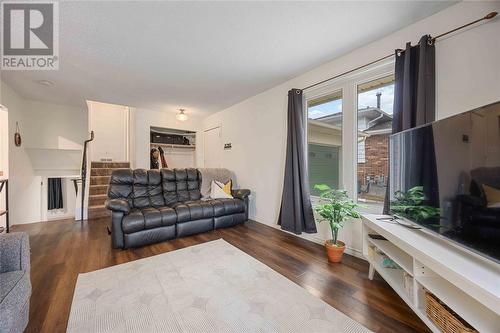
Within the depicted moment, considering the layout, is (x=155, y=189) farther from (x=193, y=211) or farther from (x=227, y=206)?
(x=227, y=206)

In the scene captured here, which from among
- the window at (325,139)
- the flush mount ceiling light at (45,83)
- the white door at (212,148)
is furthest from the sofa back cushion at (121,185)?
the window at (325,139)

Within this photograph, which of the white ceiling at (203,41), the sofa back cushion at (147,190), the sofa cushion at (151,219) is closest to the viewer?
the white ceiling at (203,41)

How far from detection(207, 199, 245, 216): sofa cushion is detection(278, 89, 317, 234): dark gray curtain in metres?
0.84

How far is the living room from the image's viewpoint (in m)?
1.22

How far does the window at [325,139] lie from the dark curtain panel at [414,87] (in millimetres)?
700

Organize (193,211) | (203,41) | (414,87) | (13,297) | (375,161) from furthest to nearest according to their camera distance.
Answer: (193,211) < (375,161) < (203,41) < (414,87) < (13,297)

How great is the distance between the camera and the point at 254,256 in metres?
2.31

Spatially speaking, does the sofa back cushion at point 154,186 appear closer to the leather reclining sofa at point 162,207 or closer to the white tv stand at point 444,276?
the leather reclining sofa at point 162,207

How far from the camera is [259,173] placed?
368 cm

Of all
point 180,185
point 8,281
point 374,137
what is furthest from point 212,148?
point 8,281

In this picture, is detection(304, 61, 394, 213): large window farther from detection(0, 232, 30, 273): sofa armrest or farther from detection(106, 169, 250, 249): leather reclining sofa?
detection(0, 232, 30, 273): sofa armrest

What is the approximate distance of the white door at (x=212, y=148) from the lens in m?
4.86

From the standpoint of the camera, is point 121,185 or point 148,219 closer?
point 148,219

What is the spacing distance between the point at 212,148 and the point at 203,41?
322 centimetres
